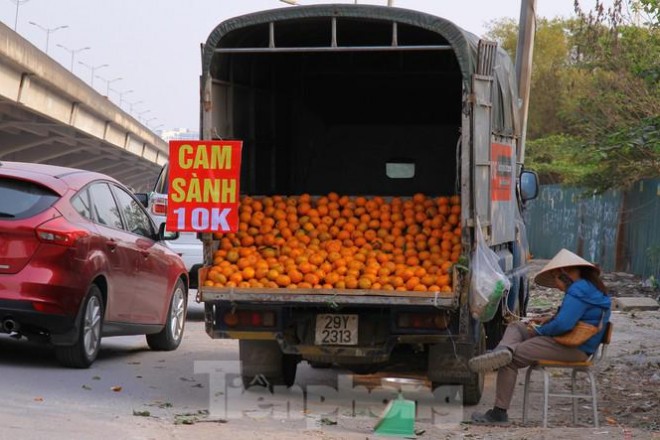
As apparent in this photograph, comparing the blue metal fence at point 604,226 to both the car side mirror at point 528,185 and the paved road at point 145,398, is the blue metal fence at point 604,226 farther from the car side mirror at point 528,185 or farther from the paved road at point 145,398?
the paved road at point 145,398

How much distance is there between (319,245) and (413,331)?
1134 mm

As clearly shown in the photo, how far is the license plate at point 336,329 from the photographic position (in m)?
9.88

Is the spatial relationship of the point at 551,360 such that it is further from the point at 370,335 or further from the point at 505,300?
the point at 505,300

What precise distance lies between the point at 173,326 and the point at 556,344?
17.0ft

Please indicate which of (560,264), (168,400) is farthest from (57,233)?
(560,264)

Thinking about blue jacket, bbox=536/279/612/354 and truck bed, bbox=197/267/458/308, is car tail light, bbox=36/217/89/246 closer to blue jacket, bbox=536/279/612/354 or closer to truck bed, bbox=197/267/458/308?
truck bed, bbox=197/267/458/308

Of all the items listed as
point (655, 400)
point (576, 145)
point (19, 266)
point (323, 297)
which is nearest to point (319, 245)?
point (323, 297)

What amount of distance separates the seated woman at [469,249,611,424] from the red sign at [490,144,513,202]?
1228mm

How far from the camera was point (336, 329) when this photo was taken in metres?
9.90

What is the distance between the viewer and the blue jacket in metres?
9.40

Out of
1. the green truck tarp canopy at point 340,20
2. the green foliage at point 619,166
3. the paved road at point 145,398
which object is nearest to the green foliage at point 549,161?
the green foliage at point 619,166

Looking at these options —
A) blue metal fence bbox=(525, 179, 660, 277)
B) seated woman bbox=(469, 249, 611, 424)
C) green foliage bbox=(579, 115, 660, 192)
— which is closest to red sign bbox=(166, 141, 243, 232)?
seated woman bbox=(469, 249, 611, 424)

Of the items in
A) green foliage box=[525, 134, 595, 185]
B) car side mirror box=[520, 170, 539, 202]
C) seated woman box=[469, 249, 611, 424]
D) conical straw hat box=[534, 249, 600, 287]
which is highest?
green foliage box=[525, 134, 595, 185]

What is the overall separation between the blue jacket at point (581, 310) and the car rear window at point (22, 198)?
13.6 feet
